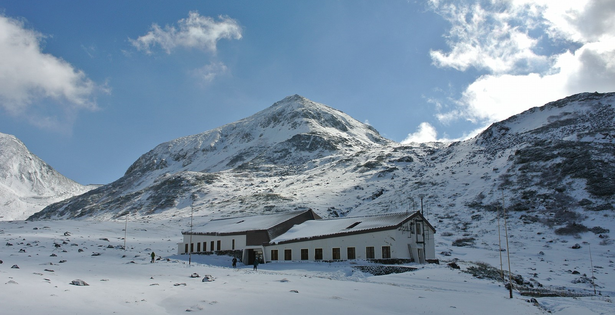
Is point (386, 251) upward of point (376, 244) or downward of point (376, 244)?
downward

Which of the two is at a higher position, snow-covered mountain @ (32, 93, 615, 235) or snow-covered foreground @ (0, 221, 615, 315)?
snow-covered mountain @ (32, 93, 615, 235)

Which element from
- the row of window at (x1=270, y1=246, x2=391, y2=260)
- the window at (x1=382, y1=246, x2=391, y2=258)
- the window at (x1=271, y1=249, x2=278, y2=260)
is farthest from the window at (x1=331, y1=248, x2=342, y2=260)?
the window at (x1=271, y1=249, x2=278, y2=260)

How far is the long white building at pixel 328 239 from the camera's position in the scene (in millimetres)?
40281

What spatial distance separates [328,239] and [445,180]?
5410 centimetres

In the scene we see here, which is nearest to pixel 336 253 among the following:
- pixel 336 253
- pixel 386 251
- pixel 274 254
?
pixel 336 253

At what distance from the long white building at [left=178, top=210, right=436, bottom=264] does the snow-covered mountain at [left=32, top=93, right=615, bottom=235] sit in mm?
12221

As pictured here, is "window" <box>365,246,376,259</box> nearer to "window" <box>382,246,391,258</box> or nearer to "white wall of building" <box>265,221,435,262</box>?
"white wall of building" <box>265,221,435,262</box>

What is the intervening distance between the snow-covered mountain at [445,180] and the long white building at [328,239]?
1222cm

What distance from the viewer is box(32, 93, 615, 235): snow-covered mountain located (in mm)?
66750

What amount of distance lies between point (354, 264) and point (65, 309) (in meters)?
27.8

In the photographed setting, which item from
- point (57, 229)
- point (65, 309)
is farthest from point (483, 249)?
point (57, 229)

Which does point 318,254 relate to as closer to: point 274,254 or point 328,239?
point 328,239

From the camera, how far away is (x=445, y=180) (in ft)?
291

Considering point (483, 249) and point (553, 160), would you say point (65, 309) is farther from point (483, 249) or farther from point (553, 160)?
point (553, 160)
